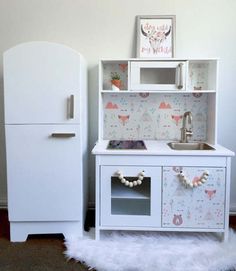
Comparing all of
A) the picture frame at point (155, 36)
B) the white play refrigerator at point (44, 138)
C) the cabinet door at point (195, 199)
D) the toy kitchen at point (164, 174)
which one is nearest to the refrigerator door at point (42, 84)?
the white play refrigerator at point (44, 138)

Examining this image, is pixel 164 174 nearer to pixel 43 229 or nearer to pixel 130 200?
pixel 130 200

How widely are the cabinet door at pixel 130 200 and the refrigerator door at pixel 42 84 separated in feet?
1.80

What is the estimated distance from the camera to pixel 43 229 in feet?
7.25

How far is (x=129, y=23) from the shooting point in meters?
2.60

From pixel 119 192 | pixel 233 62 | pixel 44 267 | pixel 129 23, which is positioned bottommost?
pixel 44 267

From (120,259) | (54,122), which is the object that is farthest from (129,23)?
(120,259)

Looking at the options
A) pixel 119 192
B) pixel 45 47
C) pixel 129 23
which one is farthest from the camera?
pixel 129 23

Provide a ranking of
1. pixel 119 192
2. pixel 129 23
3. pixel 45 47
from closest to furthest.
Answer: pixel 45 47
pixel 119 192
pixel 129 23

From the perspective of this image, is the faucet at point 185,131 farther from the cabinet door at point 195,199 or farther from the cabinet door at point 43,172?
the cabinet door at point 43,172

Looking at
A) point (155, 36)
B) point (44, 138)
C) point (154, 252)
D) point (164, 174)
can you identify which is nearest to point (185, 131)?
point (164, 174)

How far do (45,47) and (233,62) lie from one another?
5.67 feet

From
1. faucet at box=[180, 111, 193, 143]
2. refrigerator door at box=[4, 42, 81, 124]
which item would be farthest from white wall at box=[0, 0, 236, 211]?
refrigerator door at box=[4, 42, 81, 124]

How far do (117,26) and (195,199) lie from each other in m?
1.71

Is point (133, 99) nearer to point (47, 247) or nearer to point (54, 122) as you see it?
point (54, 122)
